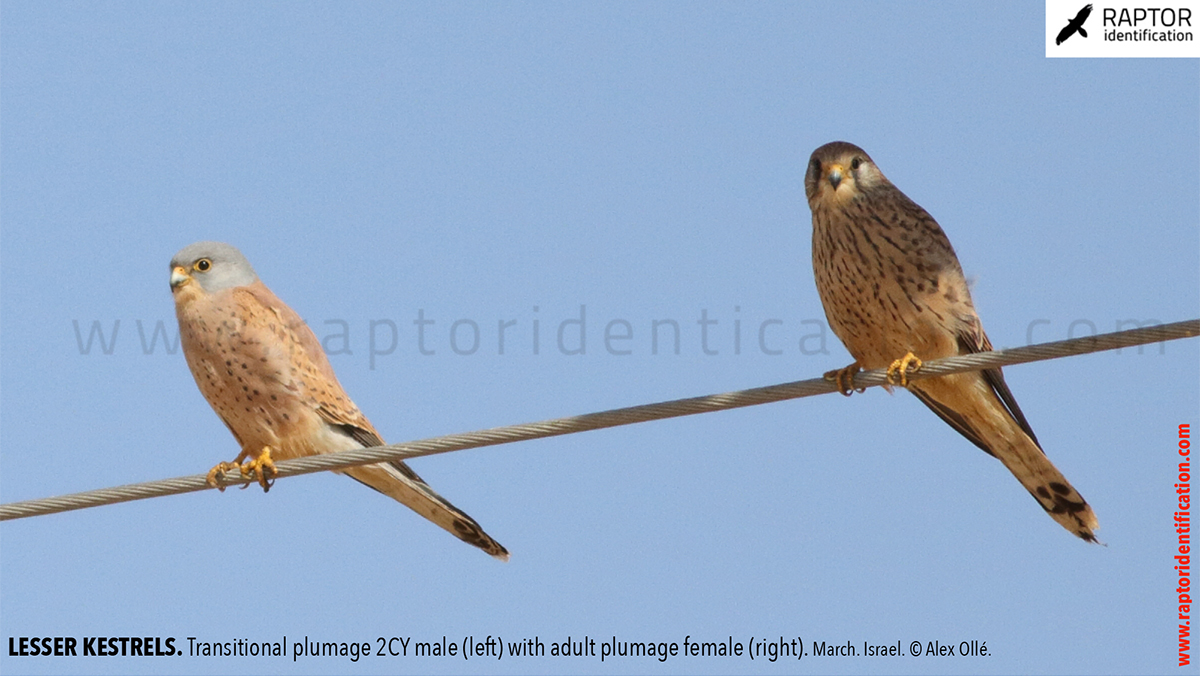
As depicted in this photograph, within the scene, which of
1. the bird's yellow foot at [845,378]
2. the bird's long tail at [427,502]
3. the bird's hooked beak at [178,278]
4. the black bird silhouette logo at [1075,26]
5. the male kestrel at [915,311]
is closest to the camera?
the bird's yellow foot at [845,378]

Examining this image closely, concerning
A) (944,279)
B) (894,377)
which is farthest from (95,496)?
(944,279)

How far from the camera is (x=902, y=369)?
4.67 meters

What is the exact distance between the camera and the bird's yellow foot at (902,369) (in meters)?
4.67

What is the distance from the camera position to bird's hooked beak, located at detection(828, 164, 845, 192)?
5.23 metres

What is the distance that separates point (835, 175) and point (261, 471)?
249cm

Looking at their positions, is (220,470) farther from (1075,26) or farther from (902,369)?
(1075,26)

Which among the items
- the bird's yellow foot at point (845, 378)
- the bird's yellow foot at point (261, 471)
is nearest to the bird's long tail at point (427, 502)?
the bird's yellow foot at point (261, 471)

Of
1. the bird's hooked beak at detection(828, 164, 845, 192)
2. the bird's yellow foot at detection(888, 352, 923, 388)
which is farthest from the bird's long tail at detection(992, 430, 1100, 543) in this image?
the bird's hooked beak at detection(828, 164, 845, 192)

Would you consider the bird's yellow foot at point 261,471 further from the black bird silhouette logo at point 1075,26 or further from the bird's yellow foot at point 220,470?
the black bird silhouette logo at point 1075,26

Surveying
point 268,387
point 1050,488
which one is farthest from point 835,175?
point 268,387

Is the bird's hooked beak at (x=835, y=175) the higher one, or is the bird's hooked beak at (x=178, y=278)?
the bird's hooked beak at (x=835, y=175)

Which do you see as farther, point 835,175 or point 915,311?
point 835,175

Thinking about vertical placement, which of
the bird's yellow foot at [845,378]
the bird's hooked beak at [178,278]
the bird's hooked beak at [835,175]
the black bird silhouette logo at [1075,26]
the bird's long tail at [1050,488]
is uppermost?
the black bird silhouette logo at [1075,26]

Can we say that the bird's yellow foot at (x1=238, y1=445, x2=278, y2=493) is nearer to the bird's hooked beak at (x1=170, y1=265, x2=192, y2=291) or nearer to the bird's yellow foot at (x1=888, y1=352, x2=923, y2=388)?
the bird's hooked beak at (x1=170, y1=265, x2=192, y2=291)
